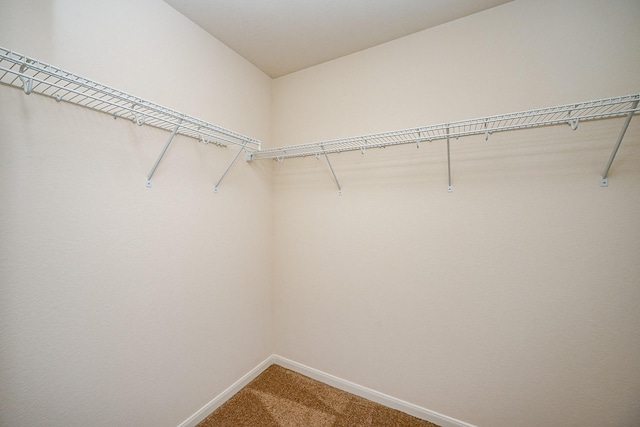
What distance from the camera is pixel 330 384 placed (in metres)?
2.03

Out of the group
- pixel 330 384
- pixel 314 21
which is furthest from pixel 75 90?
pixel 330 384

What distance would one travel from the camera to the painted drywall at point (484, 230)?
1.30 m

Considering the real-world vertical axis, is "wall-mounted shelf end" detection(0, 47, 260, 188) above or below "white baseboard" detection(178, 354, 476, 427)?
above

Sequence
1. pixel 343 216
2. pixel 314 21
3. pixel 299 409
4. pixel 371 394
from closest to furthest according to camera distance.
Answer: pixel 314 21 < pixel 299 409 < pixel 371 394 < pixel 343 216

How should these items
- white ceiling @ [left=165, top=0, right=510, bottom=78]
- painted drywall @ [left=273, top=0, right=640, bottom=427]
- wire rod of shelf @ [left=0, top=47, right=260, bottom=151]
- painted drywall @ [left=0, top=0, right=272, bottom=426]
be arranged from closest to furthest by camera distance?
1. wire rod of shelf @ [left=0, top=47, right=260, bottom=151]
2. painted drywall @ [left=0, top=0, right=272, bottom=426]
3. painted drywall @ [left=273, top=0, right=640, bottom=427]
4. white ceiling @ [left=165, top=0, right=510, bottom=78]

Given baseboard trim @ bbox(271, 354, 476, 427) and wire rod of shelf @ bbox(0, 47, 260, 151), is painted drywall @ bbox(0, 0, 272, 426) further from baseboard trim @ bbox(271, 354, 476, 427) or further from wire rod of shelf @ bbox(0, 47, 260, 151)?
baseboard trim @ bbox(271, 354, 476, 427)

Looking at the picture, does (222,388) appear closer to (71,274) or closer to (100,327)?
(100,327)

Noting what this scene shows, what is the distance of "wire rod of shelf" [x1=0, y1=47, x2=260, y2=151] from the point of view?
0.91 meters

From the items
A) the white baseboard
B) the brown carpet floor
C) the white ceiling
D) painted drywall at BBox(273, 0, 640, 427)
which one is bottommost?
the brown carpet floor

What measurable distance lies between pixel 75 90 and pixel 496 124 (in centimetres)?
216

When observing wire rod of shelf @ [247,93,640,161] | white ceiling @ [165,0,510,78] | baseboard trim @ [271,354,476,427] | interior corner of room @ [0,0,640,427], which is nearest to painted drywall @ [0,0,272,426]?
interior corner of room @ [0,0,640,427]

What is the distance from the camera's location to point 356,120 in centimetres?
196

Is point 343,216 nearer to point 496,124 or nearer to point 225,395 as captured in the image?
point 496,124

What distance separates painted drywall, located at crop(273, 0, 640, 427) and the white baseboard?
47 millimetres
